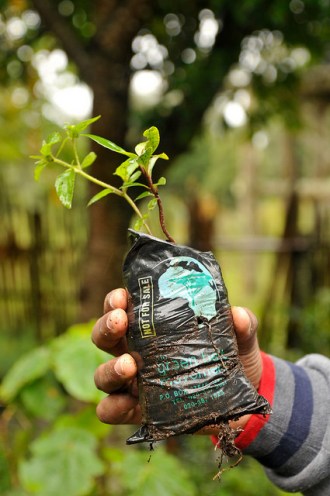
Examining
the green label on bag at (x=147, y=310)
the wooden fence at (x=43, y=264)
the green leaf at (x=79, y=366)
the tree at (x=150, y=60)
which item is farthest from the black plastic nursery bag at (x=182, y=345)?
the wooden fence at (x=43, y=264)

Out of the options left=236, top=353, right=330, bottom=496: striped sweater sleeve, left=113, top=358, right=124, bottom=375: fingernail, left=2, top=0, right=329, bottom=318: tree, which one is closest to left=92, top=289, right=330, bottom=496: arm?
left=236, top=353, right=330, bottom=496: striped sweater sleeve

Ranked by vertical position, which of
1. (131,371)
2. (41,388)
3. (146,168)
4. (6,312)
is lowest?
(6,312)

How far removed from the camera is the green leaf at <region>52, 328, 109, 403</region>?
226cm

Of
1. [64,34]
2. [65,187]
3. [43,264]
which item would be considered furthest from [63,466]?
[43,264]

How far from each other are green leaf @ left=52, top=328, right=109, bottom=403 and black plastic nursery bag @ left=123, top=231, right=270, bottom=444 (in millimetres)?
1065

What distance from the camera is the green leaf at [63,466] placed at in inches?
85.0

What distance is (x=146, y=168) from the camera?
1.20 m

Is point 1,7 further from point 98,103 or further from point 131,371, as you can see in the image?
point 131,371

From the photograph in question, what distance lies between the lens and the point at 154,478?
7.49 ft

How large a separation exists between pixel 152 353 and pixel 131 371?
8cm

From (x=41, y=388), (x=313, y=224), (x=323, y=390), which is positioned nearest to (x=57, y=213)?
(x=313, y=224)

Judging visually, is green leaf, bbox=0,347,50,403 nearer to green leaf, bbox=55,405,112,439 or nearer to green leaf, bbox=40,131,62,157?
green leaf, bbox=55,405,112,439

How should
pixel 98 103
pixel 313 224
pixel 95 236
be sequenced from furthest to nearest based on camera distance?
pixel 313 224, pixel 95 236, pixel 98 103

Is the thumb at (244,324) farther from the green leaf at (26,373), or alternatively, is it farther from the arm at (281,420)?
the green leaf at (26,373)
